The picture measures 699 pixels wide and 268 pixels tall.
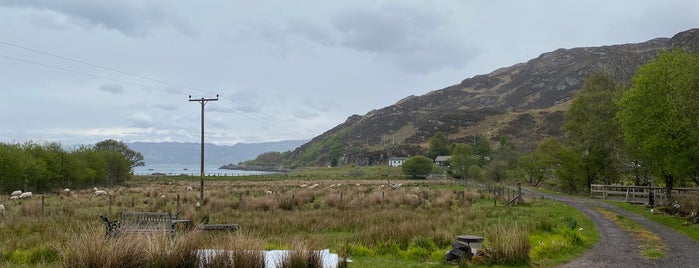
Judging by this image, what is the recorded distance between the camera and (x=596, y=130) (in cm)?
4066

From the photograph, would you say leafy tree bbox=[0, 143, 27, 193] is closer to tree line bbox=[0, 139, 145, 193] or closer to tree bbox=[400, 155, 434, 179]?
tree line bbox=[0, 139, 145, 193]

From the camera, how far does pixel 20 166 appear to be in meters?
45.0

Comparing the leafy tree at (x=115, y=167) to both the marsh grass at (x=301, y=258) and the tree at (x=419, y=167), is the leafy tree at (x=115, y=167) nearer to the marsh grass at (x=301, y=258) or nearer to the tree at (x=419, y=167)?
the tree at (x=419, y=167)

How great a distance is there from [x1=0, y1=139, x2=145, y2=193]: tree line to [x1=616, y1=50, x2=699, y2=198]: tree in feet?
149

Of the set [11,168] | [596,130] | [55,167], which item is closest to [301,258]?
[596,130]

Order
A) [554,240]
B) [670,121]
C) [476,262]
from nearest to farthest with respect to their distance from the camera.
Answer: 1. [476,262]
2. [554,240]
3. [670,121]

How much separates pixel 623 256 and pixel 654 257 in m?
0.73

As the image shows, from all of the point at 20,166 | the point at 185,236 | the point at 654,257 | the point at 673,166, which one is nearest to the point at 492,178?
the point at 673,166

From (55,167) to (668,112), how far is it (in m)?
55.0

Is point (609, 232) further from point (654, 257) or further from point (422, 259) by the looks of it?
point (422, 259)

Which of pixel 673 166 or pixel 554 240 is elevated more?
pixel 673 166

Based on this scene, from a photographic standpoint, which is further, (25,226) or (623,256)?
(25,226)

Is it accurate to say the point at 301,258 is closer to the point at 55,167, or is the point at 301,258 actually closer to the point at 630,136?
the point at 630,136

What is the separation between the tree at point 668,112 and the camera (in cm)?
2084
